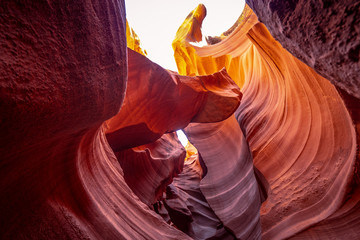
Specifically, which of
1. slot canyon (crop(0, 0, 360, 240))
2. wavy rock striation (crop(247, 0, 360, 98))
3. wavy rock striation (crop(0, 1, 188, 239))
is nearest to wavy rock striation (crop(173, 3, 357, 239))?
slot canyon (crop(0, 0, 360, 240))

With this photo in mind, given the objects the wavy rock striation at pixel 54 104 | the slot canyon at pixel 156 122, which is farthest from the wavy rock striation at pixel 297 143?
the wavy rock striation at pixel 54 104

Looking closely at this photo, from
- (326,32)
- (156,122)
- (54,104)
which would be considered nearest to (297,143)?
(156,122)

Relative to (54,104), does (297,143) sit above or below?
below

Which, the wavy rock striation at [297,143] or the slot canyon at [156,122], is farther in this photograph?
the wavy rock striation at [297,143]

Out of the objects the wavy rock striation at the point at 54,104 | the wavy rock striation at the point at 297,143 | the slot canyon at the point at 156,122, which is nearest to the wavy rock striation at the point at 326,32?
the slot canyon at the point at 156,122

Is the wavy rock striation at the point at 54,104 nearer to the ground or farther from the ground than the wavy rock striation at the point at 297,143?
farther from the ground

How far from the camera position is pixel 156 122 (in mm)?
4059

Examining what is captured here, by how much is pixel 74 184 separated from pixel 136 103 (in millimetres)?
1966

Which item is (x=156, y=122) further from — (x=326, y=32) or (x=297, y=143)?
(x=326, y=32)

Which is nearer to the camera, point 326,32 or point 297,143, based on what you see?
point 326,32

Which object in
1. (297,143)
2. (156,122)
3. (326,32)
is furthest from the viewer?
(156,122)

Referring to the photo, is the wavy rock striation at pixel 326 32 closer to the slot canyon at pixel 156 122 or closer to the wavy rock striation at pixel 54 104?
the slot canyon at pixel 156 122

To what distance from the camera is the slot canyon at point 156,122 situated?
2.72ft

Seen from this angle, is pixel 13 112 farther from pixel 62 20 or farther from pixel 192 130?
pixel 192 130
